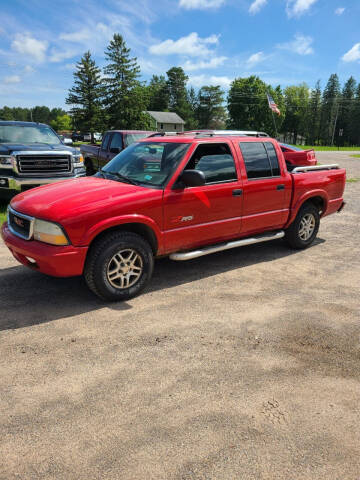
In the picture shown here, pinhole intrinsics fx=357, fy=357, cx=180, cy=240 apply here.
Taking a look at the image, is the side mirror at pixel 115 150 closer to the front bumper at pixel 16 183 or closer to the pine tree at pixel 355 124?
the front bumper at pixel 16 183

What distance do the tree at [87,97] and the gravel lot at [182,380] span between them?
5972 centimetres

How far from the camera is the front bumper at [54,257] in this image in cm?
373

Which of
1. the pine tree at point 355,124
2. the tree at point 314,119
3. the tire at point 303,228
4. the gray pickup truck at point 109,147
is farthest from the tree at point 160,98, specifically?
the tire at point 303,228

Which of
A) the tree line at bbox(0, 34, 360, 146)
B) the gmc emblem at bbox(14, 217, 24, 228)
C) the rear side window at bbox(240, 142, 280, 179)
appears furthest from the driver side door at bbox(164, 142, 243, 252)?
the tree line at bbox(0, 34, 360, 146)

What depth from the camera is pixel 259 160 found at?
5.36 meters

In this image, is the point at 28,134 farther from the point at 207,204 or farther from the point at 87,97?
the point at 87,97

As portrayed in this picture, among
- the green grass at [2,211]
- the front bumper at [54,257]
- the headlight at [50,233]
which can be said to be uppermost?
the headlight at [50,233]

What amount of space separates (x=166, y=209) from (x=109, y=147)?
7.95 metres

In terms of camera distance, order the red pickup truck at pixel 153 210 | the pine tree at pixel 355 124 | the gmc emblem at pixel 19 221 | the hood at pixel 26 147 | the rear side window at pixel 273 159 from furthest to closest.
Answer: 1. the pine tree at pixel 355 124
2. the hood at pixel 26 147
3. the rear side window at pixel 273 159
4. the gmc emblem at pixel 19 221
5. the red pickup truck at pixel 153 210

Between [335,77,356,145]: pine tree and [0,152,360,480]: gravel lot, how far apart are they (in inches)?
3645

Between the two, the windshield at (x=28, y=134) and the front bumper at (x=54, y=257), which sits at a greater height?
the windshield at (x=28, y=134)

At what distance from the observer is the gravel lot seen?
2156 mm

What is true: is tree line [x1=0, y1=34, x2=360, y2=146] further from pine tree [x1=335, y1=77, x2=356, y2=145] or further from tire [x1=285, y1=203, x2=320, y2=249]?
tire [x1=285, y1=203, x2=320, y2=249]

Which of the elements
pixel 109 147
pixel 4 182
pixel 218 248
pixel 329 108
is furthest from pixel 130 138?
pixel 329 108
